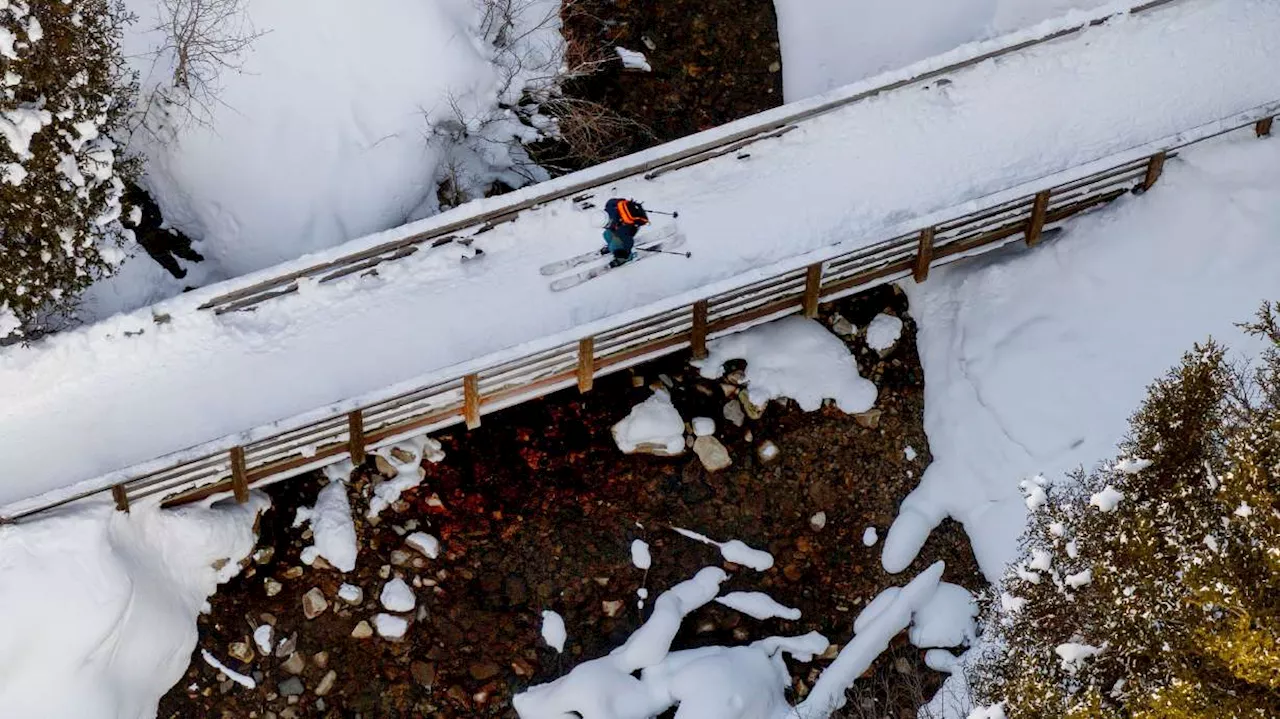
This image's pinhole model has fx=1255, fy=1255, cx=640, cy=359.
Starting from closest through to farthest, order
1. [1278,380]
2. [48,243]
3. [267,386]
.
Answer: [1278,380] < [48,243] < [267,386]

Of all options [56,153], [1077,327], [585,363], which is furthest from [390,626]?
[1077,327]

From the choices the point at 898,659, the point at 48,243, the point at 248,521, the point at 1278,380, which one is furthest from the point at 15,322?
the point at 1278,380

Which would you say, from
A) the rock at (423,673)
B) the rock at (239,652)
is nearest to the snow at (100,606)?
the rock at (239,652)

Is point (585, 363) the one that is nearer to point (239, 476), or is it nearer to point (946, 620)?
point (239, 476)

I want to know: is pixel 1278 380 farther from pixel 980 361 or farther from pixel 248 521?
pixel 248 521

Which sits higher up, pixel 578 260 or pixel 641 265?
pixel 641 265

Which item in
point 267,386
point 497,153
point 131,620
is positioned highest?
point 497,153

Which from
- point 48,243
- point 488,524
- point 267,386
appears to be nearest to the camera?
point 48,243

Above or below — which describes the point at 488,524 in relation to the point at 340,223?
below
